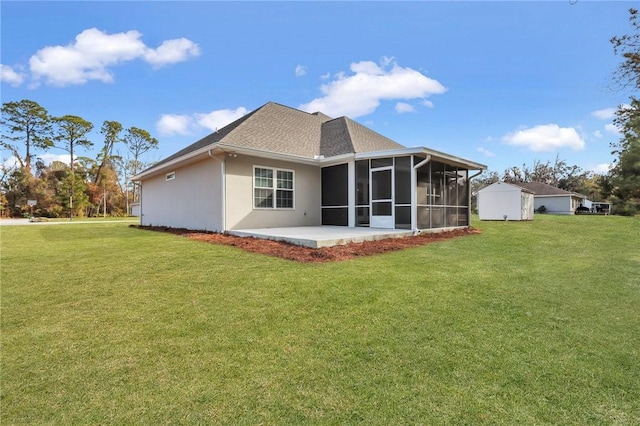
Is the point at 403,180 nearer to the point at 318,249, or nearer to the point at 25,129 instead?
the point at 318,249

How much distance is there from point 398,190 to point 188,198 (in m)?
8.75

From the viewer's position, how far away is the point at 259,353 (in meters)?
2.80

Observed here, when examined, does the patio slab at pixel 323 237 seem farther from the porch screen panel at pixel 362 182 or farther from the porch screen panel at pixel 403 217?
the porch screen panel at pixel 362 182

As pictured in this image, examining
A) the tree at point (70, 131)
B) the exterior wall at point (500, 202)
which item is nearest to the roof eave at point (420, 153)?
the exterior wall at point (500, 202)

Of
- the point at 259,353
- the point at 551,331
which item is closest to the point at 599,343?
the point at 551,331

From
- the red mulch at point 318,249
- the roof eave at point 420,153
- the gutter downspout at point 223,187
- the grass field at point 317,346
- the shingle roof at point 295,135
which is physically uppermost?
the shingle roof at point 295,135

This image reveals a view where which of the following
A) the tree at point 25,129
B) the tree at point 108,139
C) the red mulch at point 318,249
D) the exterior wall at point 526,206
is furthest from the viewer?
the tree at point 108,139

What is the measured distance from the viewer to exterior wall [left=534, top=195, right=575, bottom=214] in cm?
3459

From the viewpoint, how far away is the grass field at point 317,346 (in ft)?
A: 6.89

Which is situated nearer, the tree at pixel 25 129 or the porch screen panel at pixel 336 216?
the porch screen panel at pixel 336 216

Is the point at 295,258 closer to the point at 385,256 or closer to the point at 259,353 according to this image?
the point at 385,256

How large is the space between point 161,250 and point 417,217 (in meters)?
8.11

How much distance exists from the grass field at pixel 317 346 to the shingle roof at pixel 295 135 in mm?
6989

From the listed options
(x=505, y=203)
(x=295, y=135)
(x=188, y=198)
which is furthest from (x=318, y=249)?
(x=505, y=203)
